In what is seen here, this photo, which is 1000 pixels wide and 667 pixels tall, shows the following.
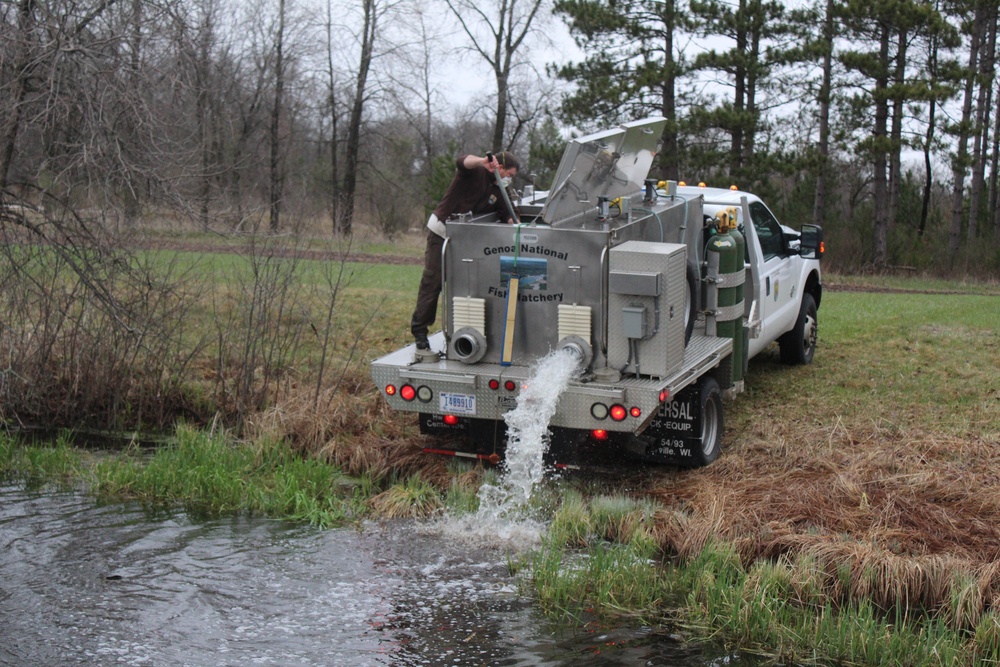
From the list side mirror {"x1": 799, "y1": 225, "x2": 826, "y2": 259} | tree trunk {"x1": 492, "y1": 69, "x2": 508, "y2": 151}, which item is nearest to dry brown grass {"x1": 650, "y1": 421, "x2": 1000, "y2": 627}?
side mirror {"x1": 799, "y1": 225, "x2": 826, "y2": 259}

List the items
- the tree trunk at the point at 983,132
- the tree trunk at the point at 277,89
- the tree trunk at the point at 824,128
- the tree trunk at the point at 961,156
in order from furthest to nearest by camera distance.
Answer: the tree trunk at the point at 277,89 → the tree trunk at the point at 983,132 → the tree trunk at the point at 961,156 → the tree trunk at the point at 824,128

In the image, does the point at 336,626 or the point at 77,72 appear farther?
the point at 77,72

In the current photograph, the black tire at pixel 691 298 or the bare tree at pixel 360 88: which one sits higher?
the bare tree at pixel 360 88

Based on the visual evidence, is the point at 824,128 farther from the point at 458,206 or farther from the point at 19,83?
the point at 19,83

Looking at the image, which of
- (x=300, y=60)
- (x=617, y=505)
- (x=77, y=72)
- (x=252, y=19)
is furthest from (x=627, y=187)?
(x=300, y=60)

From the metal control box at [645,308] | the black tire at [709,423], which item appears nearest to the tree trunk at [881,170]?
the black tire at [709,423]

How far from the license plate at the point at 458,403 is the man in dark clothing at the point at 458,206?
69 centimetres

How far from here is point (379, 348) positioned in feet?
43.0

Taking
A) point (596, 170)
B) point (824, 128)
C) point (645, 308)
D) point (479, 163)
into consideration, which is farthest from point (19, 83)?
point (824, 128)

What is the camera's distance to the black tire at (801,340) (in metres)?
11.9

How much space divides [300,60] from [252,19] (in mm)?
5302

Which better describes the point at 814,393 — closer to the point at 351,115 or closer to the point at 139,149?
the point at 139,149

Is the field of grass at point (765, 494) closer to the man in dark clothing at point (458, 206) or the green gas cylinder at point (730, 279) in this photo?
the green gas cylinder at point (730, 279)

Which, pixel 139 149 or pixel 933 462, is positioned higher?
pixel 139 149
